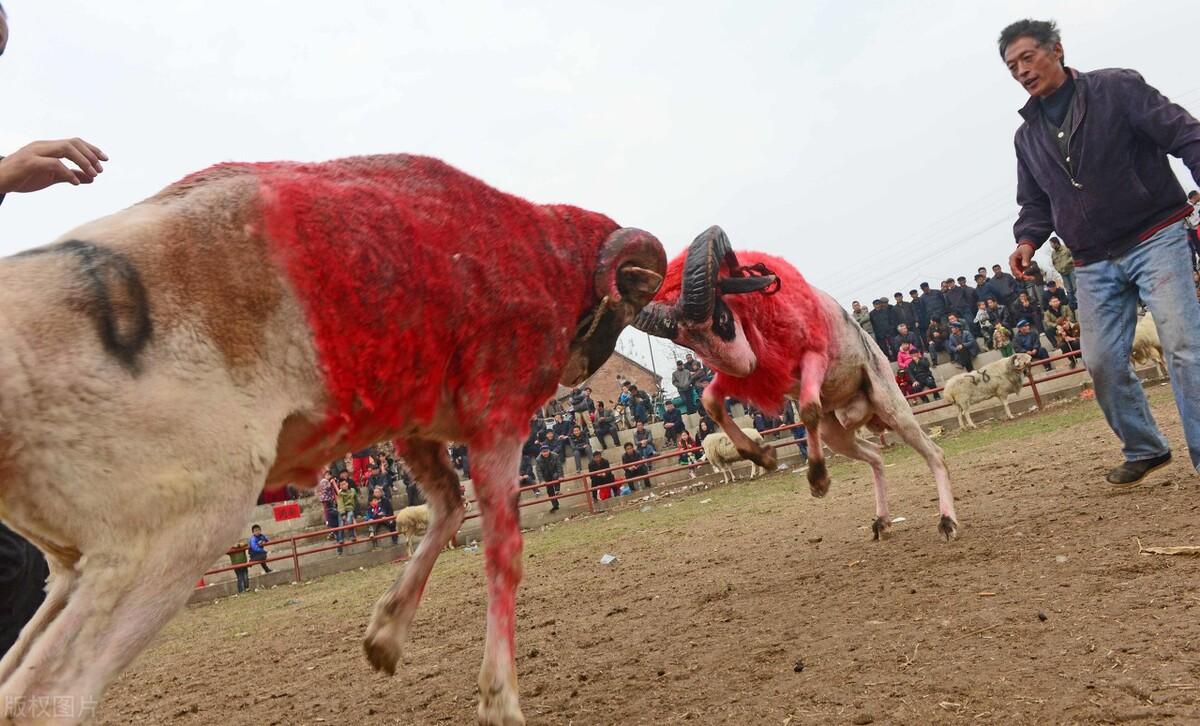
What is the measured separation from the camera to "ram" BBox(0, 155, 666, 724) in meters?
1.85

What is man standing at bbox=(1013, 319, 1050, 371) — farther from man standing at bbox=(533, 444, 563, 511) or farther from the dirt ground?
man standing at bbox=(533, 444, 563, 511)

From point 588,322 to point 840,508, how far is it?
596cm

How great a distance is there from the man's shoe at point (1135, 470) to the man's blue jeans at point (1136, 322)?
4 centimetres

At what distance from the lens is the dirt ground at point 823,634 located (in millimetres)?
2686

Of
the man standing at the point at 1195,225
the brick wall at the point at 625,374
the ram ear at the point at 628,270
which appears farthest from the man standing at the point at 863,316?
the brick wall at the point at 625,374

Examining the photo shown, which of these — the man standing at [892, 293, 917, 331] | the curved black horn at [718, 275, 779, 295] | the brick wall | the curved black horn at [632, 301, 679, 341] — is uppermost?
the brick wall

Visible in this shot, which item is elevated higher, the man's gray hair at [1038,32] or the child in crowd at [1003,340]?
the man's gray hair at [1038,32]

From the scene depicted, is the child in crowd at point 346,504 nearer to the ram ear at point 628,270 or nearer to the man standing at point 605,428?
the man standing at point 605,428

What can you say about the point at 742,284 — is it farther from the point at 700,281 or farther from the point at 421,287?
the point at 421,287

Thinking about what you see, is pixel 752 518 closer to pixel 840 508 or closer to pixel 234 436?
pixel 840 508

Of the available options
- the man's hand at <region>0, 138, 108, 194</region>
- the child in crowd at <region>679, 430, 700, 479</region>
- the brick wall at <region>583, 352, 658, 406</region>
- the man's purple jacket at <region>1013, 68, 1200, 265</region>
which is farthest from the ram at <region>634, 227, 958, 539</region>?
the brick wall at <region>583, 352, 658, 406</region>

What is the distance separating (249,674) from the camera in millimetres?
5582

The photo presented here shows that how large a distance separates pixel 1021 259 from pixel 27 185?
531cm

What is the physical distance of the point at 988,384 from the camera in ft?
55.9
